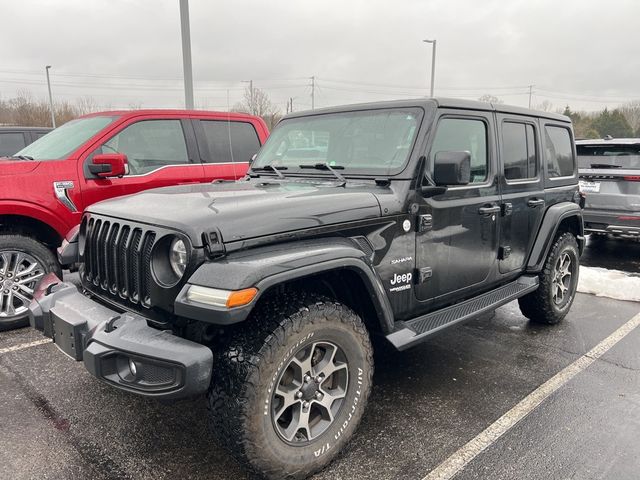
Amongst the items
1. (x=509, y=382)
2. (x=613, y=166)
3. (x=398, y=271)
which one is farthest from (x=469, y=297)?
(x=613, y=166)

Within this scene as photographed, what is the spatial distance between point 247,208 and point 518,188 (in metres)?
Result: 2.59

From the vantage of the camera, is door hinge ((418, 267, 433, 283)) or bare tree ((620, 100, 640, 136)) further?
bare tree ((620, 100, 640, 136))

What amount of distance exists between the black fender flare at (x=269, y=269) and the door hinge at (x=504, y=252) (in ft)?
5.34

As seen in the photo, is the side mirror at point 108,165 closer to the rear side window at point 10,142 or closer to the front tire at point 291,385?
the front tire at point 291,385

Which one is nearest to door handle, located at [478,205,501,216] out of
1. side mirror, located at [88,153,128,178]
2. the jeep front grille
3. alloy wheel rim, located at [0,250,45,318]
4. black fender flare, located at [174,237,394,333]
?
black fender flare, located at [174,237,394,333]

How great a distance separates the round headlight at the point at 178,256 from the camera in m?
2.37

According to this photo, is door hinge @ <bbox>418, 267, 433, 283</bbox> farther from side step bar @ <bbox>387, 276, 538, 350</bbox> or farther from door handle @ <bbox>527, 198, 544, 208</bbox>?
door handle @ <bbox>527, 198, 544, 208</bbox>

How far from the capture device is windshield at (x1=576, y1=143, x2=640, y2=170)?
7.18 m

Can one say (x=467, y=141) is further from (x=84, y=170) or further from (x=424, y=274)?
(x=84, y=170)

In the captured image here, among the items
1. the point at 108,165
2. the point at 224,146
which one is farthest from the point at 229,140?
the point at 108,165

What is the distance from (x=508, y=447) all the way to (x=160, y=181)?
3952 mm

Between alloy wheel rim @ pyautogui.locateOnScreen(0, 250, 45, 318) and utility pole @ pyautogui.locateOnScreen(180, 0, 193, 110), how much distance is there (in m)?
4.19

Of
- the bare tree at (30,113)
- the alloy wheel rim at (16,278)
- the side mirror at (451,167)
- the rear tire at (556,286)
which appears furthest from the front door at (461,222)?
the bare tree at (30,113)

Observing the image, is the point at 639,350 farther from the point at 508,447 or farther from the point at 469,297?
the point at 508,447
